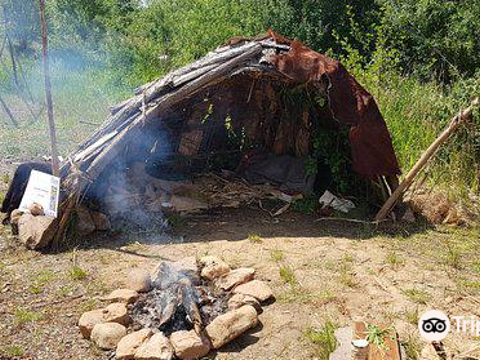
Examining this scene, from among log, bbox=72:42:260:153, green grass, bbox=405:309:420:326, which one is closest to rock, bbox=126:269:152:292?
log, bbox=72:42:260:153

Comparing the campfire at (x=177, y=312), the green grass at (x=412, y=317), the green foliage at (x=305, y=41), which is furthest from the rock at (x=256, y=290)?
the green foliage at (x=305, y=41)

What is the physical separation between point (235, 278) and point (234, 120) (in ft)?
11.5

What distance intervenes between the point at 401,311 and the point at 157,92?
3.25m

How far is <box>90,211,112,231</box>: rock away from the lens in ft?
16.9

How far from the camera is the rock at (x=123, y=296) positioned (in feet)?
12.5

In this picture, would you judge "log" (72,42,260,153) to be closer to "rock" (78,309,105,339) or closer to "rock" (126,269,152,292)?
"rock" (126,269,152,292)

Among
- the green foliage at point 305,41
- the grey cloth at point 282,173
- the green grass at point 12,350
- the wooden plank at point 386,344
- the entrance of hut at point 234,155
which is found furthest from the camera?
the green foliage at point 305,41

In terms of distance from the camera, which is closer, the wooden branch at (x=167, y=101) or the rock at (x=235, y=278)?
the rock at (x=235, y=278)

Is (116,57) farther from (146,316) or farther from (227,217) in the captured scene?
(146,316)

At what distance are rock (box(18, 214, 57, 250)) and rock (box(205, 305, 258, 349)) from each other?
6.96 ft

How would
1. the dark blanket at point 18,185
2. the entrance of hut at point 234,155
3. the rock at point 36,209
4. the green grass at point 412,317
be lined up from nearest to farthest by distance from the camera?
the green grass at point 412,317, the rock at point 36,209, the dark blanket at point 18,185, the entrance of hut at point 234,155

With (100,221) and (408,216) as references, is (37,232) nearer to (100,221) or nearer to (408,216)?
(100,221)

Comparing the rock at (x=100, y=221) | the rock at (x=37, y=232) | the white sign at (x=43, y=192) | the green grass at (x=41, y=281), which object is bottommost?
the green grass at (x=41, y=281)

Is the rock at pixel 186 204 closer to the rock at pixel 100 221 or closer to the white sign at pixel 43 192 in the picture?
the rock at pixel 100 221
